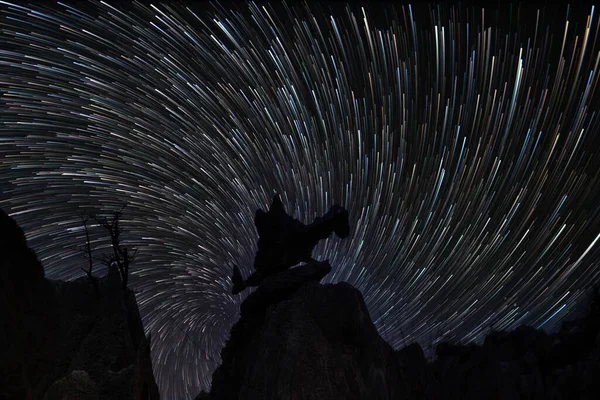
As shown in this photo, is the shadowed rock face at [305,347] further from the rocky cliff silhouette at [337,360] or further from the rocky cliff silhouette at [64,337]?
the rocky cliff silhouette at [64,337]

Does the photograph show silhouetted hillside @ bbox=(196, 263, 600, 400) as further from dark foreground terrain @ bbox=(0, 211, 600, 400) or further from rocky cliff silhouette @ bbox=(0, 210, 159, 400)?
rocky cliff silhouette @ bbox=(0, 210, 159, 400)

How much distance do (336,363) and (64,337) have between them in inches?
400

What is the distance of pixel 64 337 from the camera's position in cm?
1085

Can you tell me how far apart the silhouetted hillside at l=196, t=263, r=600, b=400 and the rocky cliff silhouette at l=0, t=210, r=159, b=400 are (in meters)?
6.13

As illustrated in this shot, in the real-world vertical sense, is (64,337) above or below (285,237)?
below

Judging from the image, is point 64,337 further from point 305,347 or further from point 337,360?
point 337,360

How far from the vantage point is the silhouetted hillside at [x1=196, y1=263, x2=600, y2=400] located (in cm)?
1680

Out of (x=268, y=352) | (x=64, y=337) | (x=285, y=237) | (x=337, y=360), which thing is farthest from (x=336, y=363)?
(x=64, y=337)

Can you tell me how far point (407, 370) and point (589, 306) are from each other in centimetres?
1812

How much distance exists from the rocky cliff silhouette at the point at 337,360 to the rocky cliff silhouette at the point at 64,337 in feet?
20.5

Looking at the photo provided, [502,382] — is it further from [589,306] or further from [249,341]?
[249,341]

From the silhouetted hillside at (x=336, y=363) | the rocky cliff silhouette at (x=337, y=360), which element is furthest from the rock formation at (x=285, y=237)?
the silhouetted hillside at (x=336, y=363)

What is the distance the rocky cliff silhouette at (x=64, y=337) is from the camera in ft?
28.2

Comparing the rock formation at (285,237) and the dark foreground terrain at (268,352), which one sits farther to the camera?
the rock formation at (285,237)
